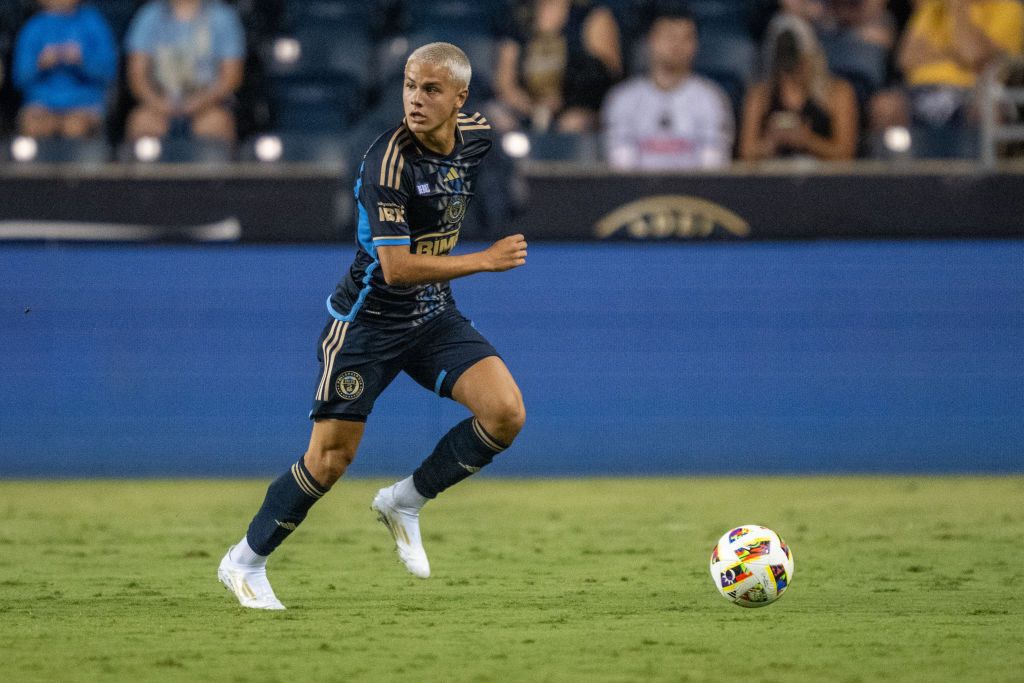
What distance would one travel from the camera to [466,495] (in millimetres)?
9664

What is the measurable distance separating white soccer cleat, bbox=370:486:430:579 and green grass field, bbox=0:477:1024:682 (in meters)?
0.12

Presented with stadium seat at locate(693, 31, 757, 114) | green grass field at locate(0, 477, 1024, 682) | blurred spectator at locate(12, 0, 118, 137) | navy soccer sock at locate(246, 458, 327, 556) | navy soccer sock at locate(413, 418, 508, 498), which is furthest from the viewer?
stadium seat at locate(693, 31, 757, 114)

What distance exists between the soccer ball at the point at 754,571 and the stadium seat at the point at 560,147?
5.29 m

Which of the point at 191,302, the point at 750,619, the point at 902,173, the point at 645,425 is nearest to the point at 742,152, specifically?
the point at 902,173

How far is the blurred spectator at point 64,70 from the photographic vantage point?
35.7 ft

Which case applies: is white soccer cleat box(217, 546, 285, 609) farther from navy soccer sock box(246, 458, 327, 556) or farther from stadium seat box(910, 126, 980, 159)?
stadium seat box(910, 126, 980, 159)

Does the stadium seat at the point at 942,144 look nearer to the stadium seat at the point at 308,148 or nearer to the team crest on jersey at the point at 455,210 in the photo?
the stadium seat at the point at 308,148

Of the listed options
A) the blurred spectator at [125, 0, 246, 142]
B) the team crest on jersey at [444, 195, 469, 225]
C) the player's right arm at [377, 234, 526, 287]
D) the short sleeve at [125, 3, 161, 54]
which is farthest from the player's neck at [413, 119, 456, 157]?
the short sleeve at [125, 3, 161, 54]

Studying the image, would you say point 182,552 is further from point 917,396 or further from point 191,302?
point 917,396

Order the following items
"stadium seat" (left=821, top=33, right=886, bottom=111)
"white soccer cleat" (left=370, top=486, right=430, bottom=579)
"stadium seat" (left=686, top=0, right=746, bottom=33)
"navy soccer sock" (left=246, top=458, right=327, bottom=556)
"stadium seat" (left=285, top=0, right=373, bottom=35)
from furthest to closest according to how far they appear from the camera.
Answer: "stadium seat" (left=285, top=0, right=373, bottom=35) < "stadium seat" (left=686, top=0, right=746, bottom=33) < "stadium seat" (left=821, top=33, right=886, bottom=111) < "white soccer cleat" (left=370, top=486, right=430, bottom=579) < "navy soccer sock" (left=246, top=458, right=327, bottom=556)

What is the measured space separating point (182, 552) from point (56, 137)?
4.31 metres

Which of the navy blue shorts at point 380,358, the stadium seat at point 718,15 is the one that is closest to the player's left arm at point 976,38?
the stadium seat at point 718,15

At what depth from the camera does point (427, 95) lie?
18.4 ft

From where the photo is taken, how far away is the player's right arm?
555cm
